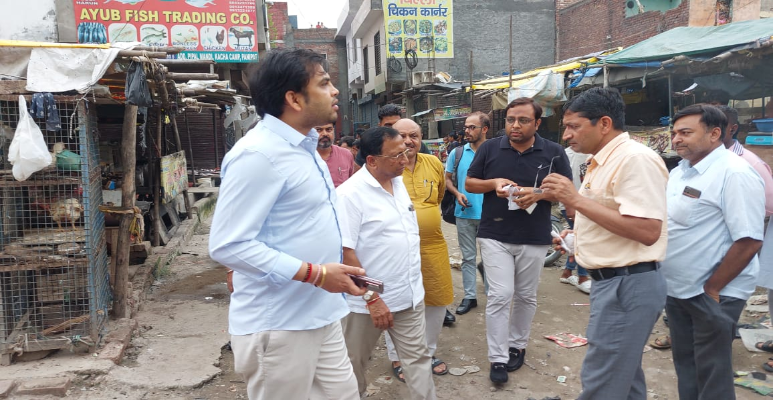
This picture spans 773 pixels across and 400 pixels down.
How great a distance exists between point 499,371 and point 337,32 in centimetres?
2778

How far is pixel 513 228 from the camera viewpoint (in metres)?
3.76

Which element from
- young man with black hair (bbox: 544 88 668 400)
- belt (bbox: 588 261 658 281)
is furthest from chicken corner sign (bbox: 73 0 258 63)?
belt (bbox: 588 261 658 281)

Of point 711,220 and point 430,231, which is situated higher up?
point 711,220

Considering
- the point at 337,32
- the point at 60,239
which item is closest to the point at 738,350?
the point at 60,239

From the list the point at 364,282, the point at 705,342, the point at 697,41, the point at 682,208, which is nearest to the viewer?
the point at 364,282

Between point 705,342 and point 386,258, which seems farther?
point 386,258

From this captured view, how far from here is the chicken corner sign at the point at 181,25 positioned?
985cm

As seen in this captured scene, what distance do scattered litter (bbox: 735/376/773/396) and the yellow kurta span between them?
2113 millimetres

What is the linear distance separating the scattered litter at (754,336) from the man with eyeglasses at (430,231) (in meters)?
2.51

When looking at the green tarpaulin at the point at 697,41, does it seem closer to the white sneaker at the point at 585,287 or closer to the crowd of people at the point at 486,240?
the white sneaker at the point at 585,287

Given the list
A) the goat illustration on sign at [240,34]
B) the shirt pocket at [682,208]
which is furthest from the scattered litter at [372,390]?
the goat illustration on sign at [240,34]

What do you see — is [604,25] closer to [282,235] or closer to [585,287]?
[585,287]

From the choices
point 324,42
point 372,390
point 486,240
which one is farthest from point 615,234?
point 324,42

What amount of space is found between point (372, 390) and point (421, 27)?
13.7 m
